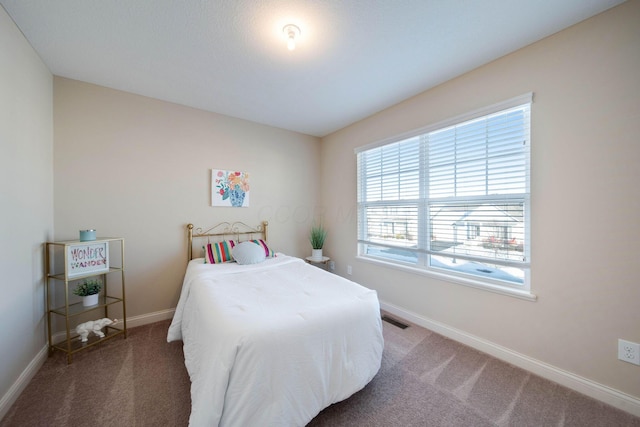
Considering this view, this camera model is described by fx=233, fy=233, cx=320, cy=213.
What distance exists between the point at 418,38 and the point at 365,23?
1.47 feet

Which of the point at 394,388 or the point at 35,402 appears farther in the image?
the point at 394,388

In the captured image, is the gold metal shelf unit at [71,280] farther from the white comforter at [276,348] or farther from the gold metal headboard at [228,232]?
the white comforter at [276,348]

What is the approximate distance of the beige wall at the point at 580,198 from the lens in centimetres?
149

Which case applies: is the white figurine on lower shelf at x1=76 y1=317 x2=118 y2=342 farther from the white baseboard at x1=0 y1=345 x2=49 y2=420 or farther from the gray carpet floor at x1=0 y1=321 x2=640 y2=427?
the white baseboard at x1=0 y1=345 x2=49 y2=420

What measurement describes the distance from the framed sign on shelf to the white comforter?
1009 millimetres

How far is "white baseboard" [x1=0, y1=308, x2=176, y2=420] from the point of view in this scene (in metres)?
1.48

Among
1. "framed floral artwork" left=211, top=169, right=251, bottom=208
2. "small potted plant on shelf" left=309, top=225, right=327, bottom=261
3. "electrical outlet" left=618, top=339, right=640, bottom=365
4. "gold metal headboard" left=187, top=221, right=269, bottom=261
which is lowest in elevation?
"electrical outlet" left=618, top=339, right=640, bottom=365

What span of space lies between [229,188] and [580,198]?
11.3 feet

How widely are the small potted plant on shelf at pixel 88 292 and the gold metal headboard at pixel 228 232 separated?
2.81 ft

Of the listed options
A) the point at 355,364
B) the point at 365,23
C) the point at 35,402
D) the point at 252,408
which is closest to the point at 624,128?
the point at 365,23

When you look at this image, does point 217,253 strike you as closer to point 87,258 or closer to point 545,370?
point 87,258

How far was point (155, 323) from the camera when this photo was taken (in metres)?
2.66

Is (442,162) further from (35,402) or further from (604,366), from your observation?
(35,402)

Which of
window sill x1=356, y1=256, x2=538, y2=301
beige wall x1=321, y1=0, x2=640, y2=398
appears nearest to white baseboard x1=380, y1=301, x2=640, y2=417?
beige wall x1=321, y1=0, x2=640, y2=398
